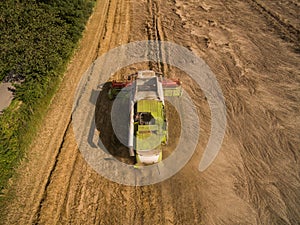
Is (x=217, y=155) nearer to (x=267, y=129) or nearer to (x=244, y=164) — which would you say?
(x=244, y=164)

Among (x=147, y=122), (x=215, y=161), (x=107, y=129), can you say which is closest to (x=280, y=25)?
(x=215, y=161)

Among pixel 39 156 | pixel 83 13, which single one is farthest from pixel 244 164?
pixel 83 13

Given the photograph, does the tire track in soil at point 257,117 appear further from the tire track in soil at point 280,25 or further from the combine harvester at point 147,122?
the combine harvester at point 147,122

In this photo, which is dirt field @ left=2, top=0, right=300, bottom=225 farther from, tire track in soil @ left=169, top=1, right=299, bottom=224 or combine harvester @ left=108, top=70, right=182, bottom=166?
combine harvester @ left=108, top=70, right=182, bottom=166

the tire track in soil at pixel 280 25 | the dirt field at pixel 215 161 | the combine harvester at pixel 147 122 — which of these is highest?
the combine harvester at pixel 147 122

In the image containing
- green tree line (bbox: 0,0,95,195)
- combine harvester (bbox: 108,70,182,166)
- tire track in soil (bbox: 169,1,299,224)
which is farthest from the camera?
green tree line (bbox: 0,0,95,195)

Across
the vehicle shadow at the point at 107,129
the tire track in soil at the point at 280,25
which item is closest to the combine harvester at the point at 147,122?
the vehicle shadow at the point at 107,129

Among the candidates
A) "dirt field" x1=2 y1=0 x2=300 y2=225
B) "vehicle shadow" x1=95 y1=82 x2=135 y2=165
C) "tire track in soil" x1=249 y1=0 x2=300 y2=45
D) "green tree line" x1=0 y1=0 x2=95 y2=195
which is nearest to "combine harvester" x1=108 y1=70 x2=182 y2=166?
"vehicle shadow" x1=95 y1=82 x2=135 y2=165

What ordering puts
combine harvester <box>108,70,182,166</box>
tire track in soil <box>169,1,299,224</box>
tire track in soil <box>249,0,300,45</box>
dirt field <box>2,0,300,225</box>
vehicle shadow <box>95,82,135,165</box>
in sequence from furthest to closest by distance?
tire track in soil <box>249,0,300,45</box> < vehicle shadow <box>95,82,135,165</box> < combine harvester <box>108,70,182,166</box> < tire track in soil <box>169,1,299,224</box> < dirt field <box>2,0,300,225</box>
